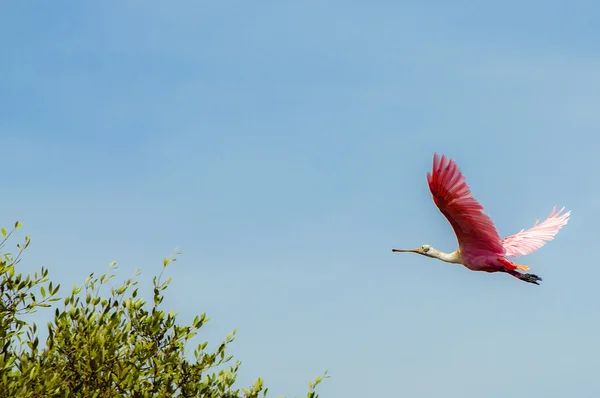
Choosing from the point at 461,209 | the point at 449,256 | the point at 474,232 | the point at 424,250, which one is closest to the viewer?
the point at 461,209

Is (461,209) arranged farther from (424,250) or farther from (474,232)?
(424,250)

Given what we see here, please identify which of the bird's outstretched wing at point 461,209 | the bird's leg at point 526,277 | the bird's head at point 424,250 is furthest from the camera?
the bird's head at point 424,250

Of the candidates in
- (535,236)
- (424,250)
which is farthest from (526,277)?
(424,250)

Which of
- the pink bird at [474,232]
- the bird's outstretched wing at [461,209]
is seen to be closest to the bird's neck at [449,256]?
the pink bird at [474,232]

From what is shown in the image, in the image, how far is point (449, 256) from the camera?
21.4 m

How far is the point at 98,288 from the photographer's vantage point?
44.8ft

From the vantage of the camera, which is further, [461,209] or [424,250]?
[424,250]

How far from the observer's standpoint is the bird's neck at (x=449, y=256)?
20766 millimetres

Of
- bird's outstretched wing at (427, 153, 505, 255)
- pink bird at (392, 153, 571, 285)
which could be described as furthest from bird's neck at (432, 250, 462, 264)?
bird's outstretched wing at (427, 153, 505, 255)

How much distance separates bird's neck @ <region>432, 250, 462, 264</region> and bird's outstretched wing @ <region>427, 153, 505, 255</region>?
667 mm

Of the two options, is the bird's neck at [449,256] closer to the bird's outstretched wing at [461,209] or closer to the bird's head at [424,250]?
the bird's head at [424,250]

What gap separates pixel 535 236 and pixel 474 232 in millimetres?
3083

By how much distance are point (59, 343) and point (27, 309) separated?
30.8 inches

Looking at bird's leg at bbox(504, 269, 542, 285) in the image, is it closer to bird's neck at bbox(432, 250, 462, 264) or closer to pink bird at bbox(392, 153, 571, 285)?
pink bird at bbox(392, 153, 571, 285)
